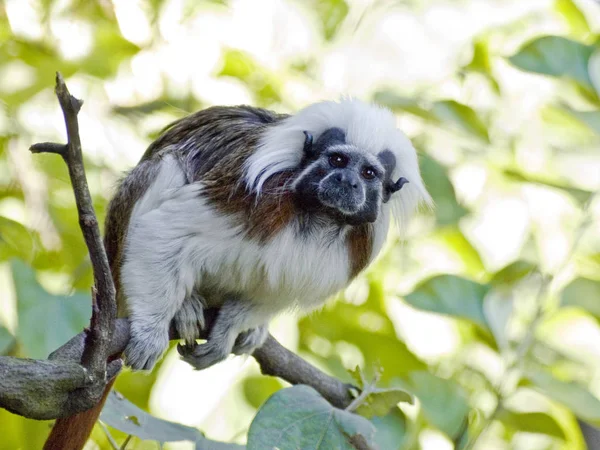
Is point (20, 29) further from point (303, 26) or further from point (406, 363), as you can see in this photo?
point (406, 363)

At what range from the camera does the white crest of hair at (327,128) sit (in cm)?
221

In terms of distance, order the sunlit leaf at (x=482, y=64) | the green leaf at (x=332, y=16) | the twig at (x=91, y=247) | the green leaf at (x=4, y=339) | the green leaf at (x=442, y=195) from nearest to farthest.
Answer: the twig at (x=91, y=247) → the green leaf at (x=4, y=339) → the green leaf at (x=442, y=195) → the sunlit leaf at (x=482, y=64) → the green leaf at (x=332, y=16)

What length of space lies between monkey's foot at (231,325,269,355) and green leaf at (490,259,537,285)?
29.9 inches

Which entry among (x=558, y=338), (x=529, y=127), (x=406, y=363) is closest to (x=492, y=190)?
(x=529, y=127)

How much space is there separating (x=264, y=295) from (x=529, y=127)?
1495mm

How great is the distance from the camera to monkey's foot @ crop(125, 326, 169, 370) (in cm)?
208

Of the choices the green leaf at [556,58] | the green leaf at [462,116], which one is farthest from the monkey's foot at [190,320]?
the green leaf at [556,58]

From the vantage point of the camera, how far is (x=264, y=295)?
2.37m

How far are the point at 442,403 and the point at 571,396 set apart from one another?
36cm

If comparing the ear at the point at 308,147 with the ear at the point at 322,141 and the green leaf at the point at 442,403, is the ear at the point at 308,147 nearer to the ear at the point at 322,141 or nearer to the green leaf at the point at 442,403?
the ear at the point at 322,141

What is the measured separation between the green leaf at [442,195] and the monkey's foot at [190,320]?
2.80ft

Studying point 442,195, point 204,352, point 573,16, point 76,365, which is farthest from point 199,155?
point 573,16

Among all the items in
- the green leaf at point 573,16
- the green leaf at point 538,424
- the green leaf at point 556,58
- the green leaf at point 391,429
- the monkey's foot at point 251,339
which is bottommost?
the green leaf at point 391,429

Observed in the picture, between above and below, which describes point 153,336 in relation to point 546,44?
below
